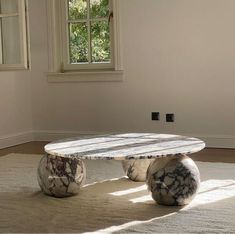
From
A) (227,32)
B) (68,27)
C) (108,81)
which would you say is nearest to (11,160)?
(108,81)

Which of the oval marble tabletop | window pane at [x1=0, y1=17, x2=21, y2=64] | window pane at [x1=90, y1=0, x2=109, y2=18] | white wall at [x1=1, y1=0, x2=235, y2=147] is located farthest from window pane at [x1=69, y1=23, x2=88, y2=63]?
the oval marble tabletop

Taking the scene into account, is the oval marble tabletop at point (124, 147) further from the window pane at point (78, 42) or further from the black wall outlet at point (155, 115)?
the window pane at point (78, 42)

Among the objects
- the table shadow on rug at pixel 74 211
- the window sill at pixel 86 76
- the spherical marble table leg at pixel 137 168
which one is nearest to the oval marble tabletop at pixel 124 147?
the spherical marble table leg at pixel 137 168

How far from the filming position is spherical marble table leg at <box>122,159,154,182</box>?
3.13 metres

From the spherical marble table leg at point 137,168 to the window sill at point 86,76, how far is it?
6.03 ft

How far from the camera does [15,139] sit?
5090mm

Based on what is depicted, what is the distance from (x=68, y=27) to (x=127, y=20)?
0.75 m

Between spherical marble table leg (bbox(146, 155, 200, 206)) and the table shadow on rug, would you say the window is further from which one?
spherical marble table leg (bbox(146, 155, 200, 206))

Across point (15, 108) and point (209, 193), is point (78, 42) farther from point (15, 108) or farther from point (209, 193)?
point (209, 193)

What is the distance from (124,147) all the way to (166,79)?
2096 millimetres

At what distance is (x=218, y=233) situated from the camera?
2160 mm

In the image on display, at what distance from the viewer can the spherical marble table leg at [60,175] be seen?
278 centimetres

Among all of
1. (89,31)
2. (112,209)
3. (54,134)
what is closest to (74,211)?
(112,209)

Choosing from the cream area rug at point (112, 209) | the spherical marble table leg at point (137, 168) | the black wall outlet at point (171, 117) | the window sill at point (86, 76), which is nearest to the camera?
the cream area rug at point (112, 209)
